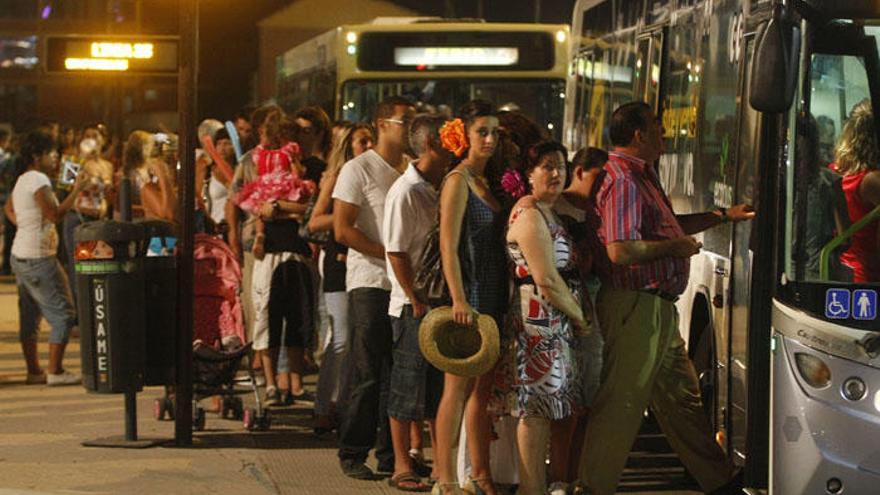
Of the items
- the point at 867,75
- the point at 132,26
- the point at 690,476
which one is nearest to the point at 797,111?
the point at 867,75

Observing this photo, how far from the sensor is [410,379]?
930cm

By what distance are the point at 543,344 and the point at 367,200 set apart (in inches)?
69.9

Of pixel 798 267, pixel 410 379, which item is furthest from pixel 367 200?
pixel 798 267

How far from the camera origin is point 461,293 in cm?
858

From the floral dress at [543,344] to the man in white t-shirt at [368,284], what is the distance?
4.37ft

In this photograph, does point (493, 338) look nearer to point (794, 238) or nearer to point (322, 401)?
point (794, 238)

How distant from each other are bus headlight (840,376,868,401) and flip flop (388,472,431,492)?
2671mm

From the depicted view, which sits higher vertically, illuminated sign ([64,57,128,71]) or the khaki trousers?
illuminated sign ([64,57,128,71])

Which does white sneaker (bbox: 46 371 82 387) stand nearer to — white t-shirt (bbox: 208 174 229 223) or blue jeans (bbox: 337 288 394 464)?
white t-shirt (bbox: 208 174 229 223)

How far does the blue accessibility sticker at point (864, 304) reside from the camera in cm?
755

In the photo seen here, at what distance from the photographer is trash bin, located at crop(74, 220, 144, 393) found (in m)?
10.4

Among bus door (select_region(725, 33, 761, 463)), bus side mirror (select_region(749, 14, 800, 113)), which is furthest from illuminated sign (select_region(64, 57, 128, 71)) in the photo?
bus side mirror (select_region(749, 14, 800, 113))

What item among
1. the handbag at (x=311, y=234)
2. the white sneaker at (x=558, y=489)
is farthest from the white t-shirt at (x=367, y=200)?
the white sneaker at (x=558, y=489)

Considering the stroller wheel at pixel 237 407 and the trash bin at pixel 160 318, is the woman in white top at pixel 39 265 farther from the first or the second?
the trash bin at pixel 160 318
